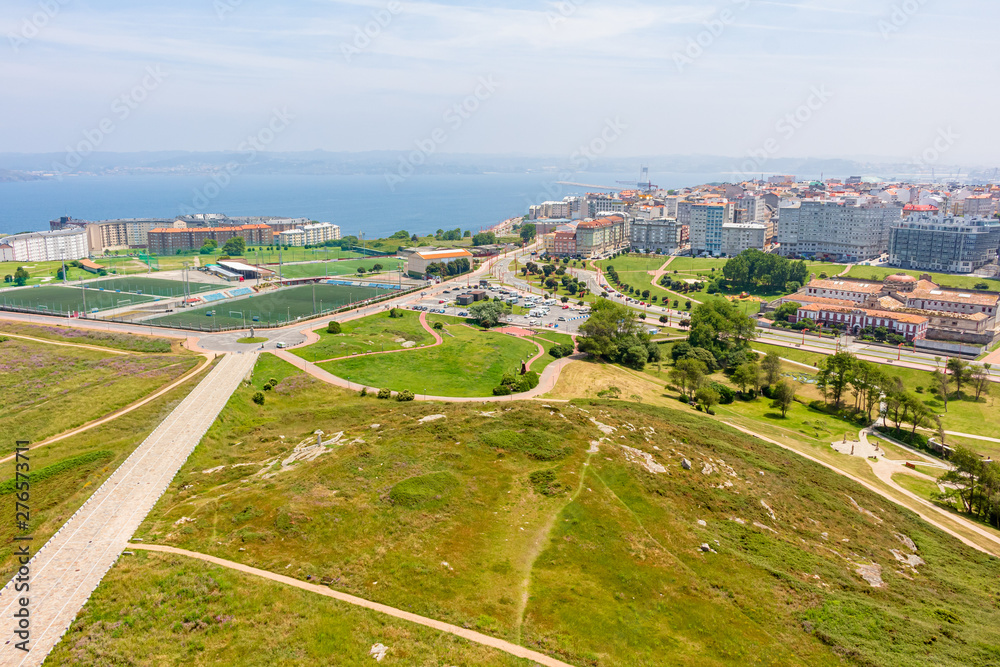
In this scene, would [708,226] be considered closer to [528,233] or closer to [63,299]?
[528,233]

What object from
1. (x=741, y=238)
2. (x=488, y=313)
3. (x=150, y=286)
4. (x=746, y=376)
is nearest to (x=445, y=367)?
(x=488, y=313)

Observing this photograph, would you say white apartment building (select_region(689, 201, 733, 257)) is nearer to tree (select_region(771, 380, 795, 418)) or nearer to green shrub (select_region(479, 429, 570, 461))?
tree (select_region(771, 380, 795, 418))

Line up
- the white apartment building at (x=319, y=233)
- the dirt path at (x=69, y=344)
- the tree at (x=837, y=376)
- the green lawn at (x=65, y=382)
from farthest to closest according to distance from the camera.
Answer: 1. the white apartment building at (x=319, y=233)
2. the tree at (x=837, y=376)
3. the dirt path at (x=69, y=344)
4. the green lawn at (x=65, y=382)

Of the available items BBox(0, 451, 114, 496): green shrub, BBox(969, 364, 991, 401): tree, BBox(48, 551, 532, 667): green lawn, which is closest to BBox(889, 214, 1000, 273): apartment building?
BBox(969, 364, 991, 401): tree

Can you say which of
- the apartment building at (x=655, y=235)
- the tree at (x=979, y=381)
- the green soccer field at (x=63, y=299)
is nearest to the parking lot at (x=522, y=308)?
the green soccer field at (x=63, y=299)

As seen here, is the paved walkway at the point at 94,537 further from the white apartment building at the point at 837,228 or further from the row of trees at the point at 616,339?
the white apartment building at the point at 837,228
